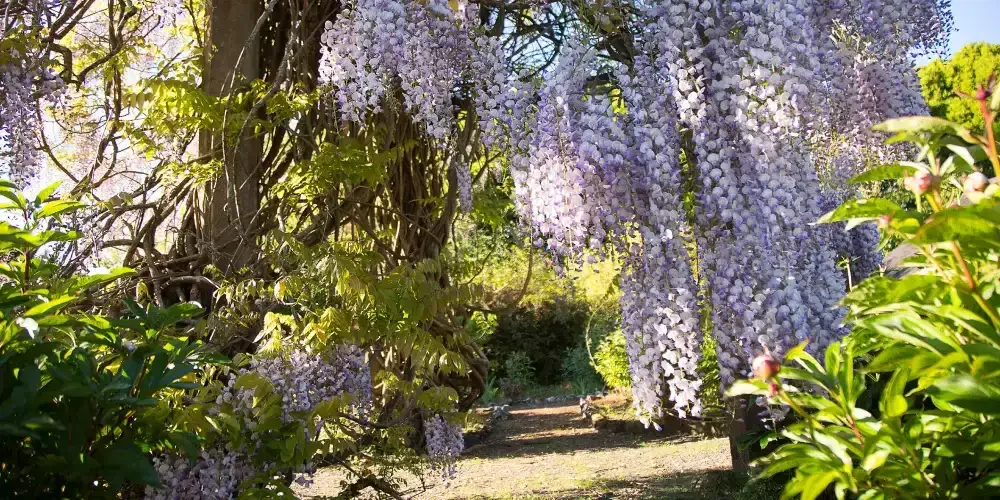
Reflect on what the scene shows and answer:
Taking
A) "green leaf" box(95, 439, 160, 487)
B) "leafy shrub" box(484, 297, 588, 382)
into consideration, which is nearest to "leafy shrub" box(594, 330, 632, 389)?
"leafy shrub" box(484, 297, 588, 382)

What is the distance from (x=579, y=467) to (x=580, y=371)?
16.7 feet

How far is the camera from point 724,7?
241 centimetres

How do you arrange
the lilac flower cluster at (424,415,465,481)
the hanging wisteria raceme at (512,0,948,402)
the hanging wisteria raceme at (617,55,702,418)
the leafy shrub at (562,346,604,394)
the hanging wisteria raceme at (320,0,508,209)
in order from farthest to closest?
the leafy shrub at (562,346,604,394) → the lilac flower cluster at (424,415,465,481) → the hanging wisteria raceme at (320,0,508,209) → the hanging wisteria raceme at (617,55,702,418) → the hanging wisteria raceme at (512,0,948,402)

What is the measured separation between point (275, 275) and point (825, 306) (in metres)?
2.54

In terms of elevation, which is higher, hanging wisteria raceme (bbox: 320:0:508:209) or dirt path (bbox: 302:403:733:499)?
hanging wisteria raceme (bbox: 320:0:508:209)

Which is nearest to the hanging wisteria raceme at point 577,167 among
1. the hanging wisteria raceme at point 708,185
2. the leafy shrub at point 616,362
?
the hanging wisteria raceme at point 708,185

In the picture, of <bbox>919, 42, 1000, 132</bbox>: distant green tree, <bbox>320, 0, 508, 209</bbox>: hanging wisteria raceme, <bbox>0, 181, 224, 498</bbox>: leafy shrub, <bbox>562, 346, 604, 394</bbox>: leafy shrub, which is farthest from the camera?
<bbox>919, 42, 1000, 132</bbox>: distant green tree

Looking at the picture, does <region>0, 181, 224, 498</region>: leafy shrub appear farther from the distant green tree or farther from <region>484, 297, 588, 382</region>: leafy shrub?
the distant green tree

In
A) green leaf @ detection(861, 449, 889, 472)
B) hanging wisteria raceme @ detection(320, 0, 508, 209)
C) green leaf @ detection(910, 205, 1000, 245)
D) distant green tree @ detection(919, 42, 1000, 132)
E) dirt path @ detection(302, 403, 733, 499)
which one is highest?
distant green tree @ detection(919, 42, 1000, 132)

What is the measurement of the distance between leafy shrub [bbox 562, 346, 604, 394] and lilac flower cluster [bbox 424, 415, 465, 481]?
6.47m

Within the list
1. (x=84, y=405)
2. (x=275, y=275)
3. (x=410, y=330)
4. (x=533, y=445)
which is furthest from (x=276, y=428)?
(x=533, y=445)

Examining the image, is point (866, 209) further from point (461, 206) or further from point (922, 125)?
point (461, 206)

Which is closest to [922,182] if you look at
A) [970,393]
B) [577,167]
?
[970,393]

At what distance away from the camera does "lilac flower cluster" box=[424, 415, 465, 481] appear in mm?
3746
